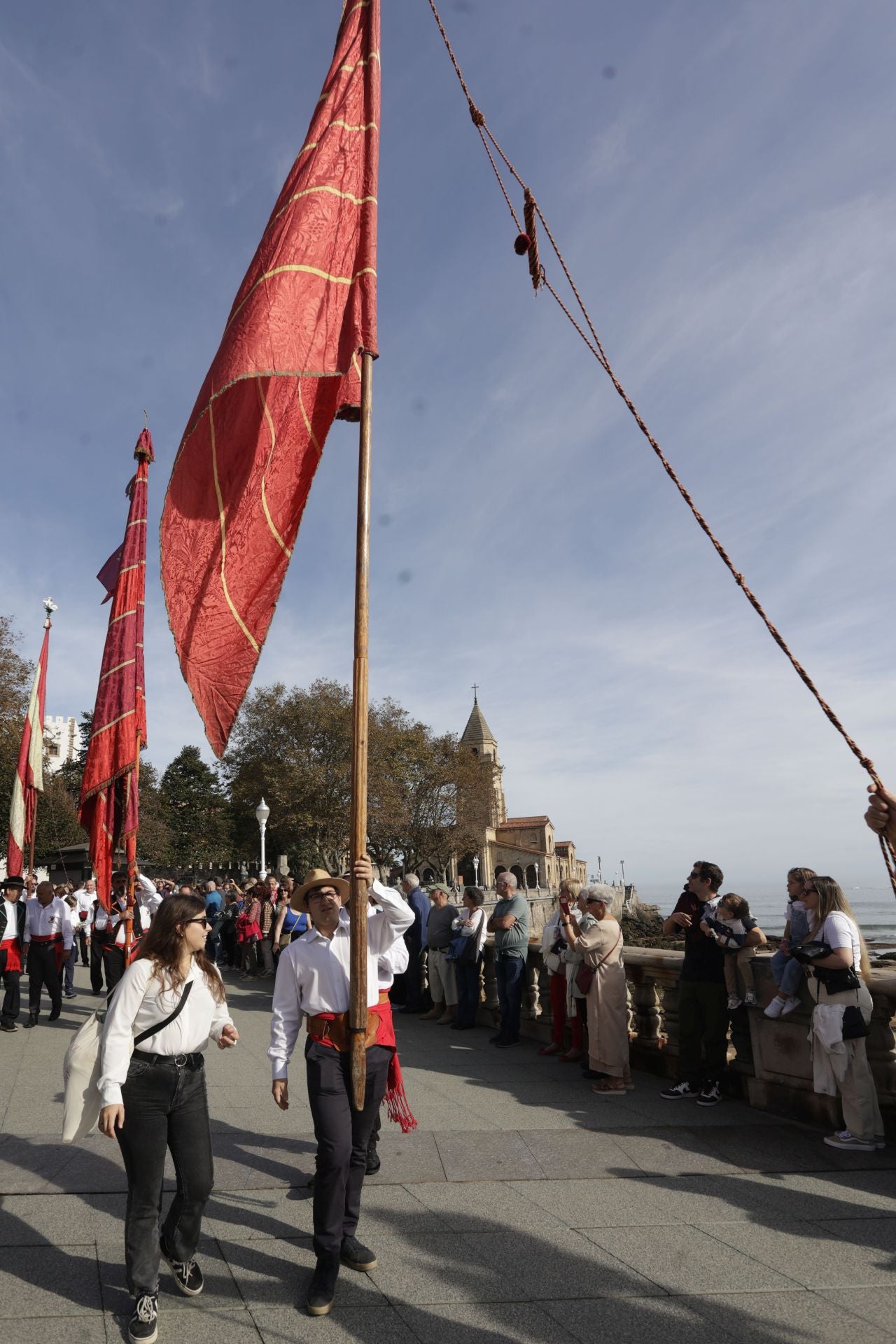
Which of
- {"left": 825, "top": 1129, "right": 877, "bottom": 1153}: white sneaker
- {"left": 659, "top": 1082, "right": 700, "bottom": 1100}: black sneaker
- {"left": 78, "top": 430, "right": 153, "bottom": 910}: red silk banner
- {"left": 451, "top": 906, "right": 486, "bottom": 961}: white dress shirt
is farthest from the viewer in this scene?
{"left": 451, "top": 906, "right": 486, "bottom": 961}: white dress shirt

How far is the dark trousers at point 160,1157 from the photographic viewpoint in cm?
351

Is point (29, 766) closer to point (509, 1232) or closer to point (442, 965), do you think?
point (442, 965)

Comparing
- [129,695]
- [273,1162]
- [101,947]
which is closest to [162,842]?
[101,947]

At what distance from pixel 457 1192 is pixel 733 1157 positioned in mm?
1862

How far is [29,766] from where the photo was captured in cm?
1681

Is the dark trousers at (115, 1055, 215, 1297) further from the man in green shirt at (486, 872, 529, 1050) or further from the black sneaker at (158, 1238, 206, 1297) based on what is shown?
the man in green shirt at (486, 872, 529, 1050)

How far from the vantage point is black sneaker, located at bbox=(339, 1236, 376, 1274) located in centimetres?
393

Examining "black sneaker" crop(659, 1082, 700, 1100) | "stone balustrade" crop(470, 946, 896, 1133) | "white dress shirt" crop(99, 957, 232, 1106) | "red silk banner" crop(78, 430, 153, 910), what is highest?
"red silk banner" crop(78, 430, 153, 910)

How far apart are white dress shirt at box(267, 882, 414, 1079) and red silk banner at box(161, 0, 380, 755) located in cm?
118

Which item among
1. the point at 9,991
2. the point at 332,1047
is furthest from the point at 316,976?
the point at 9,991

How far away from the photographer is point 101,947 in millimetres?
12523

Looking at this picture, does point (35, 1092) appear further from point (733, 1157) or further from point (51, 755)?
point (51, 755)

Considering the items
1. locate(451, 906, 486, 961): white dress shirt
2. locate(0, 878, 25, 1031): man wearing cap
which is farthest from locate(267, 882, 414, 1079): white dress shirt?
locate(0, 878, 25, 1031): man wearing cap

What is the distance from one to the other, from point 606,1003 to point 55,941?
24.6 feet
